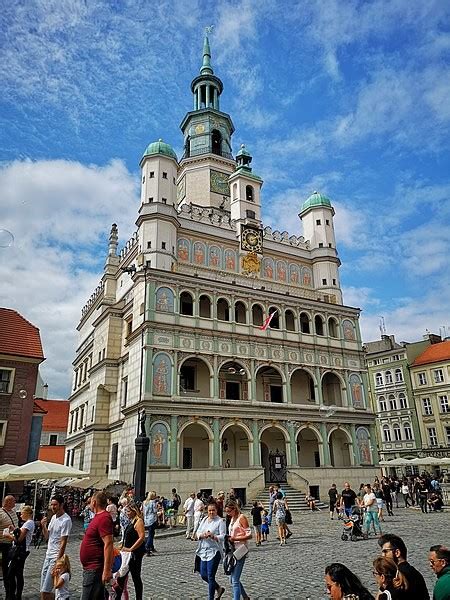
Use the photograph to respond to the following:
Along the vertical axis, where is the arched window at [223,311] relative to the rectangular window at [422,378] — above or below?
above

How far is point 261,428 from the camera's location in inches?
1278

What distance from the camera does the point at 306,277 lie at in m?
42.5

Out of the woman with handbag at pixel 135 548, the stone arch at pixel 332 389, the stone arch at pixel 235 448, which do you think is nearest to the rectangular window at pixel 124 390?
the stone arch at pixel 235 448

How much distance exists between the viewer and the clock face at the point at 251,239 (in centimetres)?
3959

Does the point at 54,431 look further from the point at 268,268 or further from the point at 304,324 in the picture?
the point at 304,324

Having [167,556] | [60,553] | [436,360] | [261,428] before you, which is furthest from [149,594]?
[436,360]

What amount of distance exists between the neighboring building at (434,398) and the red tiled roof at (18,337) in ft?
139

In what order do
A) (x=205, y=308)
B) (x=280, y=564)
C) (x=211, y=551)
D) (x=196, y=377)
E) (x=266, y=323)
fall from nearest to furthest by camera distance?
1. (x=211, y=551)
2. (x=280, y=564)
3. (x=196, y=377)
4. (x=266, y=323)
5. (x=205, y=308)

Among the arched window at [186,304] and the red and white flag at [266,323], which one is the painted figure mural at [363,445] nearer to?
the red and white flag at [266,323]

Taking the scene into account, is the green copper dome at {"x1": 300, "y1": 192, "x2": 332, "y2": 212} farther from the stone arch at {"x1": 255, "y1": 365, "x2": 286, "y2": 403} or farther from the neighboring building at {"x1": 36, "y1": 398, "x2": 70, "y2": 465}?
the neighboring building at {"x1": 36, "y1": 398, "x2": 70, "y2": 465}

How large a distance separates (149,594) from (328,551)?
6.62m

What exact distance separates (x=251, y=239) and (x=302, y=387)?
1270cm

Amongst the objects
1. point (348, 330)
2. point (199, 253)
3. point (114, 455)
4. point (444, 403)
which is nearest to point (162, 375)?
point (114, 455)

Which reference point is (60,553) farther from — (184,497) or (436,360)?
(436,360)
